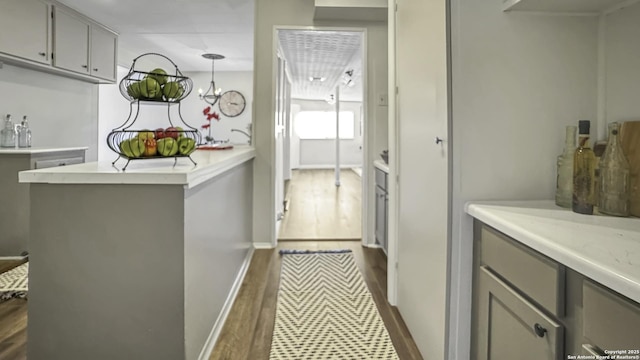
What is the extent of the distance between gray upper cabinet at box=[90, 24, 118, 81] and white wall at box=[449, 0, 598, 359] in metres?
4.45

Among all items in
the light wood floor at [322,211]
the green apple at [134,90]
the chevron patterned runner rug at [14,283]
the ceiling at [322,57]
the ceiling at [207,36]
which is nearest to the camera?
the green apple at [134,90]

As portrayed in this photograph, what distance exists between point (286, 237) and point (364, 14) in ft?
7.61

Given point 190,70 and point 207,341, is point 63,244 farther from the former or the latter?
point 190,70

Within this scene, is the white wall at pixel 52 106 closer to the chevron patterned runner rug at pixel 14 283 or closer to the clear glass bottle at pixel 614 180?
the chevron patterned runner rug at pixel 14 283

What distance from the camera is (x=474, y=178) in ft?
4.39

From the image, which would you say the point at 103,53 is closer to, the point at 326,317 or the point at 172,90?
the point at 172,90

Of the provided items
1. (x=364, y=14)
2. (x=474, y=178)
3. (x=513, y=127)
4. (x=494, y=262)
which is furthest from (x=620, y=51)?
(x=364, y=14)

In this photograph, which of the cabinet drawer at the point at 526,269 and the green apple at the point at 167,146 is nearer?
the cabinet drawer at the point at 526,269

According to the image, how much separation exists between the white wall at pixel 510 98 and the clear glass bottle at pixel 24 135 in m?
4.04

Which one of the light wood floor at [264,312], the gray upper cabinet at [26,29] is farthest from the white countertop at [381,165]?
the gray upper cabinet at [26,29]

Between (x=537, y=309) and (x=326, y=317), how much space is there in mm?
1437

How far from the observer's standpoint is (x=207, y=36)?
199 inches

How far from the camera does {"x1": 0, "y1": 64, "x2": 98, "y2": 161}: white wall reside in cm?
367

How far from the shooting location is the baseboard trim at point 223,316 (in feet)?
5.71
